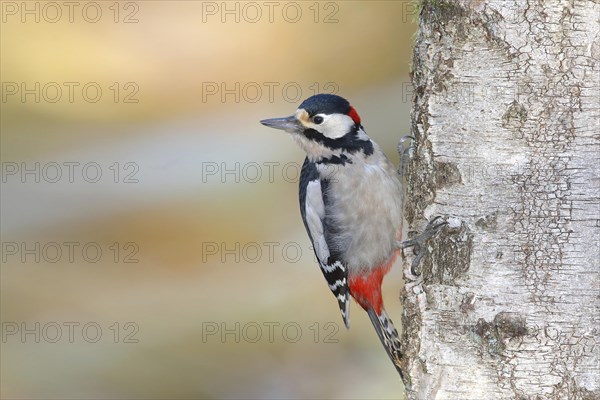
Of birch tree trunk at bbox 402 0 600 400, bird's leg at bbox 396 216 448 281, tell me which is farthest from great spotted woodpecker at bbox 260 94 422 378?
birch tree trunk at bbox 402 0 600 400

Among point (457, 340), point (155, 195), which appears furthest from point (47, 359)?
point (457, 340)

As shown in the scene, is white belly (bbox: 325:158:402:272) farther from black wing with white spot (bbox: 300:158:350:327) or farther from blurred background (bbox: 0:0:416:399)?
blurred background (bbox: 0:0:416:399)

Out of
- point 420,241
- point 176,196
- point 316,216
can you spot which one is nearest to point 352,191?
point 316,216

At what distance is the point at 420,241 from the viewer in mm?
2539

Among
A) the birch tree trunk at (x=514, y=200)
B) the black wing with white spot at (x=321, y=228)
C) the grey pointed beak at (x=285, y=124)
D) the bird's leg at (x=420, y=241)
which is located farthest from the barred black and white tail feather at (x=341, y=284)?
the birch tree trunk at (x=514, y=200)

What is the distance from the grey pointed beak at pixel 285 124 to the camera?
3.36 meters

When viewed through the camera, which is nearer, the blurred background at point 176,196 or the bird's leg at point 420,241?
the bird's leg at point 420,241

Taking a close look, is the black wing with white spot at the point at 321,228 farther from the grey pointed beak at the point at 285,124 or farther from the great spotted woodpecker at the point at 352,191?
the grey pointed beak at the point at 285,124

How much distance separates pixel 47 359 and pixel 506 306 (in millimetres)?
4886

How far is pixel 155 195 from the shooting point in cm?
633

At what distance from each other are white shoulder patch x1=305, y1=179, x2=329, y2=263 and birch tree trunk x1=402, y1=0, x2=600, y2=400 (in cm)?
106

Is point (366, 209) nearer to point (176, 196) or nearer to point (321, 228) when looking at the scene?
point (321, 228)

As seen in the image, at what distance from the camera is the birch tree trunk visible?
2182mm

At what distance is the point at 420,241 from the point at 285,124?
3.43ft
